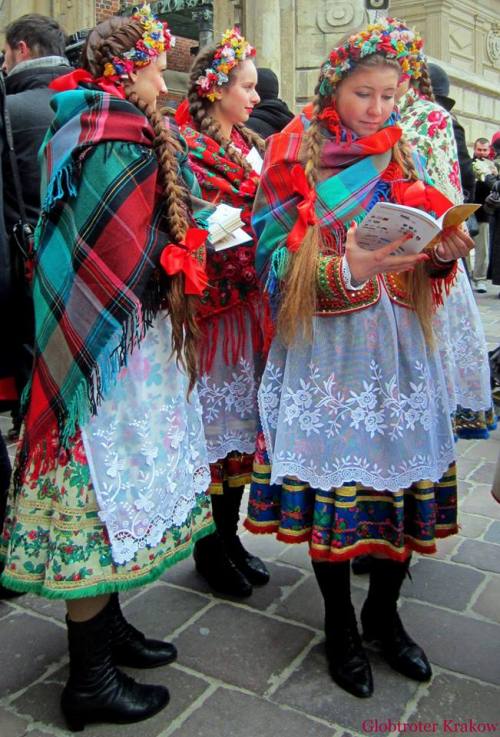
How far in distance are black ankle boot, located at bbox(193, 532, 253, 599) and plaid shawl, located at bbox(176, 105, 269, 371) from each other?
706 mm

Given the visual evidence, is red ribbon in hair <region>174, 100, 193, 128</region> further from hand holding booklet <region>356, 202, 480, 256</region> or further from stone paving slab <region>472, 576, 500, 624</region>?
stone paving slab <region>472, 576, 500, 624</region>

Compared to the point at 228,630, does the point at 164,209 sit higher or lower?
higher

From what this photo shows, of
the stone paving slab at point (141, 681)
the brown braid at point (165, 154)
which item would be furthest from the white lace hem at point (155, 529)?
the stone paving slab at point (141, 681)

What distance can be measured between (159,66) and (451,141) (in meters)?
1.12

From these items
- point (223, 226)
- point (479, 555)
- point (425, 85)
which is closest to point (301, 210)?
point (223, 226)

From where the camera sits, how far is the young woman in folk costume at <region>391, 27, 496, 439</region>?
8.40ft

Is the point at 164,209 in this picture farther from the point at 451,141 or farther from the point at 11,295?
the point at 451,141

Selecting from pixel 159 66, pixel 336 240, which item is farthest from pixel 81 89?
pixel 336 240

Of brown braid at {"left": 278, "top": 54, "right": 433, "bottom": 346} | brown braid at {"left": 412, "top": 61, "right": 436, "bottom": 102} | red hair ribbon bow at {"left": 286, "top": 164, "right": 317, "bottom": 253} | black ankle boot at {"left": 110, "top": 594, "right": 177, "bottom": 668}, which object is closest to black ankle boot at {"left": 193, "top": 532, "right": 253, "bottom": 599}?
black ankle boot at {"left": 110, "top": 594, "right": 177, "bottom": 668}

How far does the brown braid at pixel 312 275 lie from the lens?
2.08 meters

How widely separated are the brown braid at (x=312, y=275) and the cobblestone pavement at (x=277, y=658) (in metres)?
1.05

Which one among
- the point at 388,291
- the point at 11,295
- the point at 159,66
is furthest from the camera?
the point at 11,295

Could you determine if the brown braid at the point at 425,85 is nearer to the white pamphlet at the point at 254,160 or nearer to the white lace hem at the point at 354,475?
the white pamphlet at the point at 254,160

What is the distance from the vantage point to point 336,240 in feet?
7.12
